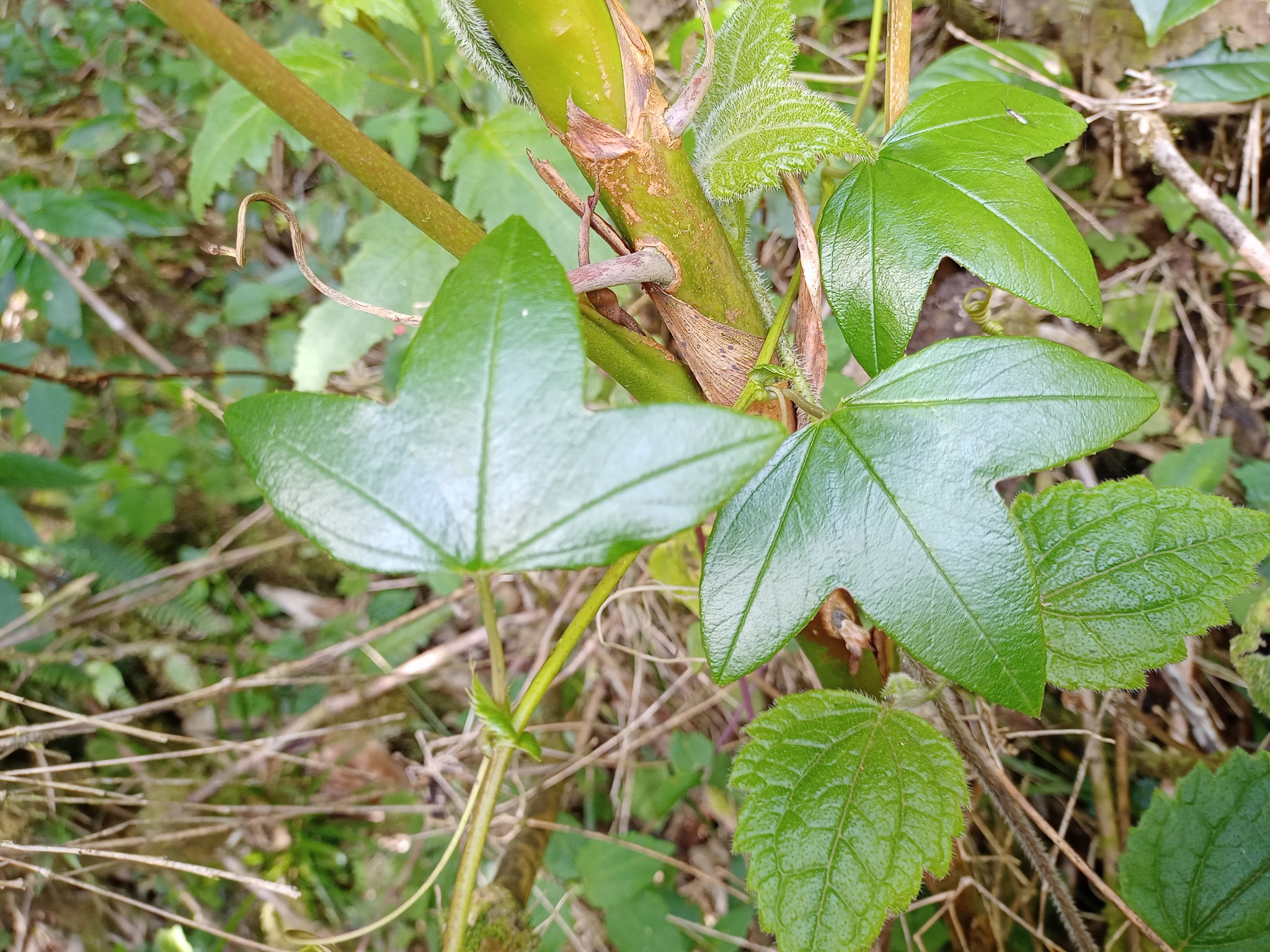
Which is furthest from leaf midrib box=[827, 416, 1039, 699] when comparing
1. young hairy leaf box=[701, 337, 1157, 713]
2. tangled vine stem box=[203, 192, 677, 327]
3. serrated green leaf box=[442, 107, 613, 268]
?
serrated green leaf box=[442, 107, 613, 268]

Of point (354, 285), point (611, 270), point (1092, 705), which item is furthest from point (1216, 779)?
point (354, 285)

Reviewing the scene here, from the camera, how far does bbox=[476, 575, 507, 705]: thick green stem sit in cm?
56

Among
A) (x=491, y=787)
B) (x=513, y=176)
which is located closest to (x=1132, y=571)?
(x=491, y=787)

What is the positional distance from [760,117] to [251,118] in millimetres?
1146

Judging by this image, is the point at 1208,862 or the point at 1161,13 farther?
the point at 1161,13

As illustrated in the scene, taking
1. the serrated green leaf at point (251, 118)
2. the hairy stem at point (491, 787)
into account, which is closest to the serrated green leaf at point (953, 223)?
the hairy stem at point (491, 787)

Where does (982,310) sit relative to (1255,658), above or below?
above

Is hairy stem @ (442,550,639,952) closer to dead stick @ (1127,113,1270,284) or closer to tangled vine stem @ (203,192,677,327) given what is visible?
tangled vine stem @ (203,192,677,327)

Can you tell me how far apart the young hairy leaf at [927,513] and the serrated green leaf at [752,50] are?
314 millimetres

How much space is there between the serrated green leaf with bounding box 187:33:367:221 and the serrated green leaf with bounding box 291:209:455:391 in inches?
8.3

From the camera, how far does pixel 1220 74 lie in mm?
1215

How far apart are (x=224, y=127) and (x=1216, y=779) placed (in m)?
1.91

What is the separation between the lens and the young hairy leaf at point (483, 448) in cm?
50

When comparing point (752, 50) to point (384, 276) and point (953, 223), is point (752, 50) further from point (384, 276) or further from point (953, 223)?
point (384, 276)
